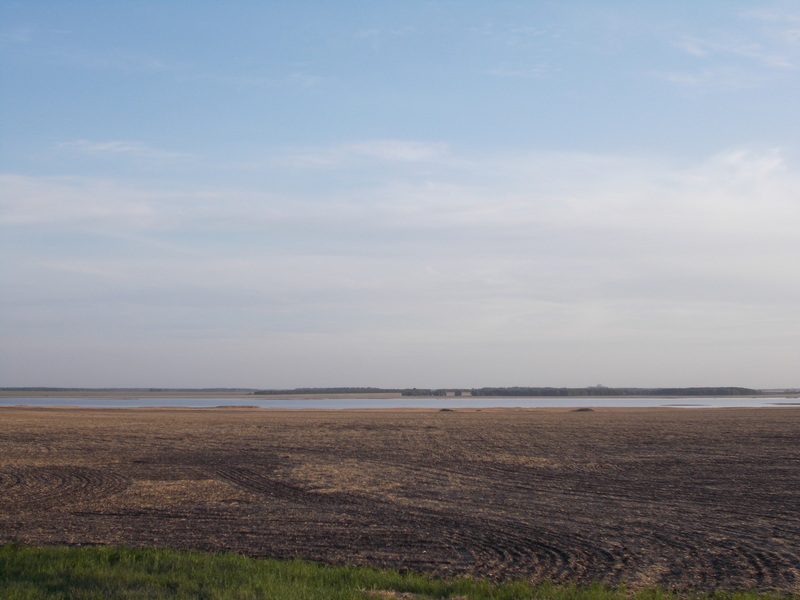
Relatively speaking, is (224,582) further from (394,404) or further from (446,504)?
(394,404)

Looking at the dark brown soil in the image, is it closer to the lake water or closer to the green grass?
the green grass

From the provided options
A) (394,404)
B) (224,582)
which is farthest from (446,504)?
(394,404)

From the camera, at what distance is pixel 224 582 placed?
885 cm

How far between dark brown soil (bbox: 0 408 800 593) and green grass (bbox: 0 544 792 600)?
1212 mm

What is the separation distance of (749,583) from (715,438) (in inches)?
1131

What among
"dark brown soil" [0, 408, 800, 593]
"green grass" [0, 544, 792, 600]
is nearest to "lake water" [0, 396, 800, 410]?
"dark brown soil" [0, 408, 800, 593]

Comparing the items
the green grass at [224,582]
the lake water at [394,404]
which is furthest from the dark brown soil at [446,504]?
the lake water at [394,404]

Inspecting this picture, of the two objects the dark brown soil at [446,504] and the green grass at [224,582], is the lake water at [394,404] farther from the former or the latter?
the green grass at [224,582]

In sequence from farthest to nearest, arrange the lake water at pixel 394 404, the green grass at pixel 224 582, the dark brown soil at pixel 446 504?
the lake water at pixel 394 404 < the dark brown soil at pixel 446 504 < the green grass at pixel 224 582

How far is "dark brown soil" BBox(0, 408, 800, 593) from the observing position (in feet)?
37.9

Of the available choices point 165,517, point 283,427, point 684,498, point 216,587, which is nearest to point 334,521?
point 165,517

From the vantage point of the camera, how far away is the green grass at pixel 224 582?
8258mm

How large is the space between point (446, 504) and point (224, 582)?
8818 millimetres

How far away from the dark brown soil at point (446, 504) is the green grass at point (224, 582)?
121 centimetres
